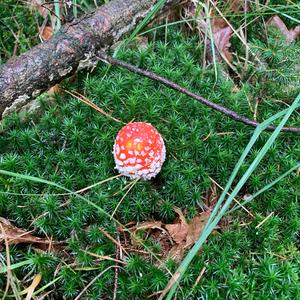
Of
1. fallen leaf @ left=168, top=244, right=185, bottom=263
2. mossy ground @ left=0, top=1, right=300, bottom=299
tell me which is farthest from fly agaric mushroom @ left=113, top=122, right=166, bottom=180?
fallen leaf @ left=168, top=244, right=185, bottom=263

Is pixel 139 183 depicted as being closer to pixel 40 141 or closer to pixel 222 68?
pixel 40 141

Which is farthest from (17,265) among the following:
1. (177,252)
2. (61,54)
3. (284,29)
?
(284,29)

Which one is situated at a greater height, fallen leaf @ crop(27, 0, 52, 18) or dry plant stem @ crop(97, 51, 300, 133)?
fallen leaf @ crop(27, 0, 52, 18)

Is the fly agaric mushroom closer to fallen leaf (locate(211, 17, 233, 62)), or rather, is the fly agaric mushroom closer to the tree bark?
the tree bark

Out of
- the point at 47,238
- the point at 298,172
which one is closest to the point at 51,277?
the point at 47,238

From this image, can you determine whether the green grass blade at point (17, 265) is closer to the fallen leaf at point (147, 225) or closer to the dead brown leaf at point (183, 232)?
the fallen leaf at point (147, 225)

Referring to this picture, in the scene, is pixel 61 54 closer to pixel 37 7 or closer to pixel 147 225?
pixel 37 7

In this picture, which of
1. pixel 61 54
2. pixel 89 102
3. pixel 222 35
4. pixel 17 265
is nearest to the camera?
pixel 17 265
